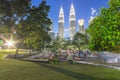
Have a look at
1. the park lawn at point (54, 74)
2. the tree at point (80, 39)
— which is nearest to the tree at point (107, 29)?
the park lawn at point (54, 74)

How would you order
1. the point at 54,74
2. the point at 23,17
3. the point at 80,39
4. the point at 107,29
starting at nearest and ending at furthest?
the point at 54,74, the point at 107,29, the point at 23,17, the point at 80,39

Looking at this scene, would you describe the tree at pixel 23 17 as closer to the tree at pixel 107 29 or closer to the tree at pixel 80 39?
the tree at pixel 107 29

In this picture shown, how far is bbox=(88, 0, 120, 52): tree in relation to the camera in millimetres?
21466

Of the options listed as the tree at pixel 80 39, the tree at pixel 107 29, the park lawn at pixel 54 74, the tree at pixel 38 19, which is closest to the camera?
the park lawn at pixel 54 74

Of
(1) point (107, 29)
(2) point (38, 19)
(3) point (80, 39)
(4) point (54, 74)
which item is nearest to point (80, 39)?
(3) point (80, 39)

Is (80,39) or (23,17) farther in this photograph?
(80,39)

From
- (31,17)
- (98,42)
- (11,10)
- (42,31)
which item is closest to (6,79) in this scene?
(98,42)

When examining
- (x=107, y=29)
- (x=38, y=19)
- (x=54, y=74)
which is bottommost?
(x=54, y=74)

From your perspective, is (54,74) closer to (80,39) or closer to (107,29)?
(107,29)

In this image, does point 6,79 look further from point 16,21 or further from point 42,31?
point 42,31

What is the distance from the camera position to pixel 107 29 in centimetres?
2264

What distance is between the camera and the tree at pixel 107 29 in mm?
21466

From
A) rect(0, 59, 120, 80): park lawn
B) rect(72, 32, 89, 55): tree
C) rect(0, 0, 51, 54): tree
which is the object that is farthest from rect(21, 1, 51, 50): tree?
rect(72, 32, 89, 55): tree

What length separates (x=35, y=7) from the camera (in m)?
47.2
